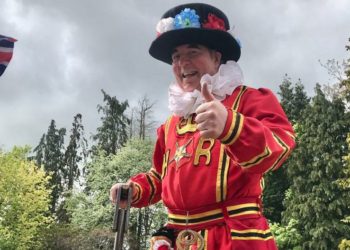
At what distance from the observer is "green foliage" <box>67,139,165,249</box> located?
29.5 meters

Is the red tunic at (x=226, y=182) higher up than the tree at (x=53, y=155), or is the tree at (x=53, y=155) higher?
A: the tree at (x=53, y=155)

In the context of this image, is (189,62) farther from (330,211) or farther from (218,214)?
(330,211)

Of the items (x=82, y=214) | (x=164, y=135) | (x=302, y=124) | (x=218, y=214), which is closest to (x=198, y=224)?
(x=218, y=214)

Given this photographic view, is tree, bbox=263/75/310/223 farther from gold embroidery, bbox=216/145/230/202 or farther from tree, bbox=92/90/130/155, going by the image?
gold embroidery, bbox=216/145/230/202

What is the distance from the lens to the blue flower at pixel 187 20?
298 centimetres

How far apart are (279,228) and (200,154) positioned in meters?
24.3

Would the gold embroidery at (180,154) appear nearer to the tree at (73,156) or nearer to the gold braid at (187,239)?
the gold braid at (187,239)

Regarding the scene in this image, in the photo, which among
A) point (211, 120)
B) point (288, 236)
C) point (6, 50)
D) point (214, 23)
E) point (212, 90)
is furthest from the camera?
point (288, 236)

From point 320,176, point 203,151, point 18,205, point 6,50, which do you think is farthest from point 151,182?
point 18,205

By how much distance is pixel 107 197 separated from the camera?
97.7ft

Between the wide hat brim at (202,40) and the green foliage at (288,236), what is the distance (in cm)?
2356

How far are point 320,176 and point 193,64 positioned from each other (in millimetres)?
23463

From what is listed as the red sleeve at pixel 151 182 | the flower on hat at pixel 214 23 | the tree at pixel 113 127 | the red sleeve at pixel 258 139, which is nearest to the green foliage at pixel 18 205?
the tree at pixel 113 127

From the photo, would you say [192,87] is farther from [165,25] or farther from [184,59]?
[165,25]
